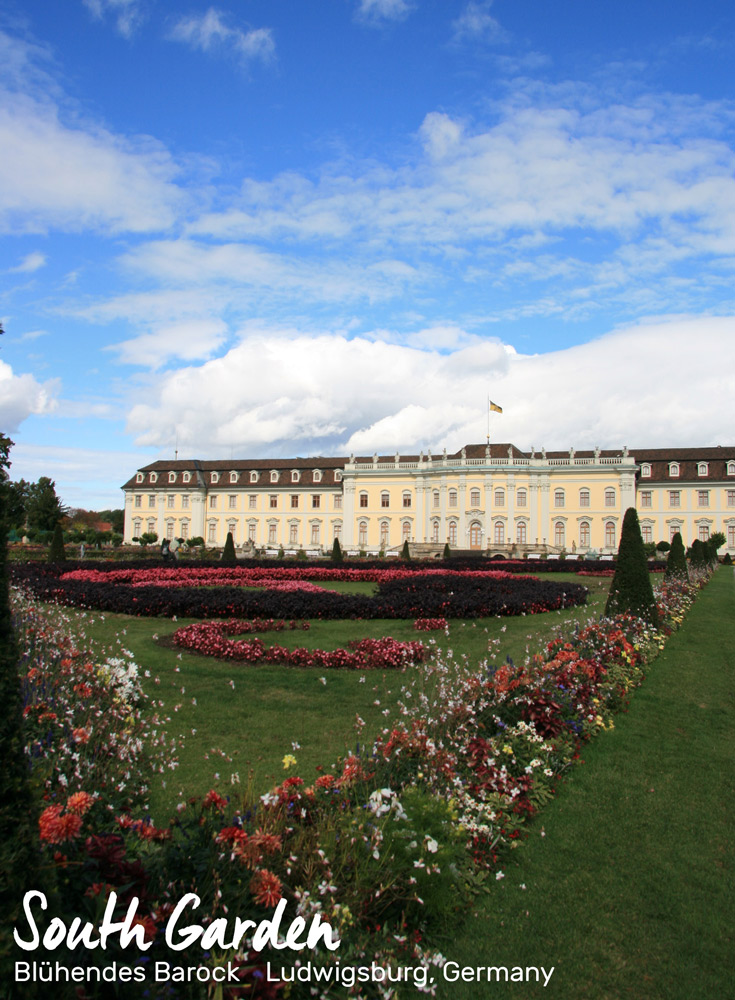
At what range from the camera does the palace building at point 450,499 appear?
5034 cm

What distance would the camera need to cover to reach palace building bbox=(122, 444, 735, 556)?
5034cm

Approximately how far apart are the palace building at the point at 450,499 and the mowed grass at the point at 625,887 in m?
43.9

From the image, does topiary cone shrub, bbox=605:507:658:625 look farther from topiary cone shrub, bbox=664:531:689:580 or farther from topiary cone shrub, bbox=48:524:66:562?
topiary cone shrub, bbox=48:524:66:562

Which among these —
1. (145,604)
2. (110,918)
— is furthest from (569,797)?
(145,604)

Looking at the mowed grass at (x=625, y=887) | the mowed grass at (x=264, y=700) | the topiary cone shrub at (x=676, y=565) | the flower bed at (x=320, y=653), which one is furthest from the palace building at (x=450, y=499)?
the mowed grass at (x=625, y=887)

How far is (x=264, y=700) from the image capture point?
7188mm

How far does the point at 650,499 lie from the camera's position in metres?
51.2

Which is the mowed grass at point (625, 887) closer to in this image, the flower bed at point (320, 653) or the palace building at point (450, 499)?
the flower bed at point (320, 653)

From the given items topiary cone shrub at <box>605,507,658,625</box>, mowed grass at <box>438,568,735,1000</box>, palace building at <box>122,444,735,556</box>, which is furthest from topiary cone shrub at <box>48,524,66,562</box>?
mowed grass at <box>438,568,735,1000</box>

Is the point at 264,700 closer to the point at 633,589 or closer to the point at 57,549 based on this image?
the point at 633,589

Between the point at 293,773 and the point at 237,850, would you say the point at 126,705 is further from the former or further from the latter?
the point at 237,850

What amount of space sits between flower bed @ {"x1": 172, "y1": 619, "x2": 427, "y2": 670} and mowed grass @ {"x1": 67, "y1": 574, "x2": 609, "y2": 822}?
207 millimetres

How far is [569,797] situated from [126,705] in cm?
382

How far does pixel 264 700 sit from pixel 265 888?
448 centimetres
